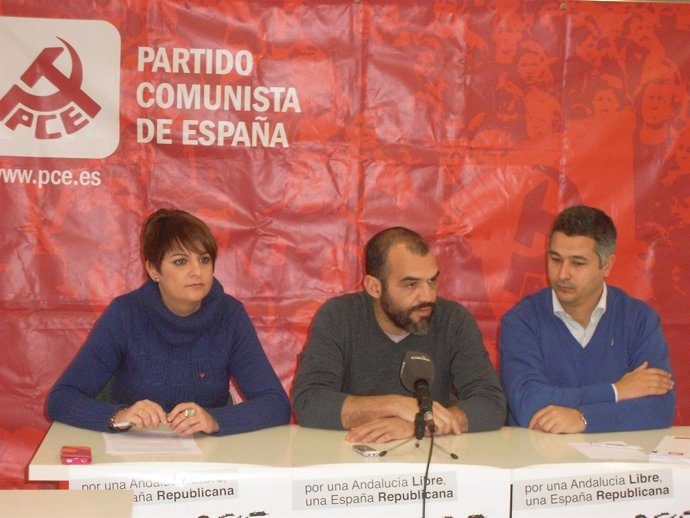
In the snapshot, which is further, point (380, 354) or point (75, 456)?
point (380, 354)

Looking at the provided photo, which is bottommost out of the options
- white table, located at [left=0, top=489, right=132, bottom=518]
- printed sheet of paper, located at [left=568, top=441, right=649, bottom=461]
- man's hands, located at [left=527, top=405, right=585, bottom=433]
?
white table, located at [left=0, top=489, right=132, bottom=518]

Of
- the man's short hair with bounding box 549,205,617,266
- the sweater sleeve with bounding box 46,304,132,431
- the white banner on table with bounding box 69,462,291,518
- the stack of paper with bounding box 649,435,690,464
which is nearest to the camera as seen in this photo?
the white banner on table with bounding box 69,462,291,518

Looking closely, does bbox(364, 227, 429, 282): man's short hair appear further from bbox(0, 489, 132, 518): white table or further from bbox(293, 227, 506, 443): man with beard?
bbox(0, 489, 132, 518): white table

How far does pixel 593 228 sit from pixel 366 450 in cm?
128

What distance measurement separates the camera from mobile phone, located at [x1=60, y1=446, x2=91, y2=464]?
8.23 ft

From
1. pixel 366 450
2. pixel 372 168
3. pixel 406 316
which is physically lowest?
pixel 366 450

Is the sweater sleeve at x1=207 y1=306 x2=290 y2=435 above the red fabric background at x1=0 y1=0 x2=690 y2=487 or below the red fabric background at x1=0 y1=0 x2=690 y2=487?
below

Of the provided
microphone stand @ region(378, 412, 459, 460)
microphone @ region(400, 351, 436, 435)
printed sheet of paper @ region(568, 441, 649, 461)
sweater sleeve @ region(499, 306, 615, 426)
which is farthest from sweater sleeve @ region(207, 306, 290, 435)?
printed sheet of paper @ region(568, 441, 649, 461)

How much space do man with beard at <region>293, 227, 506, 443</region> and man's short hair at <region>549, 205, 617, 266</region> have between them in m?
0.49

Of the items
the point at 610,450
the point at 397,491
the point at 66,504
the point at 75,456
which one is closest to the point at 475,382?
the point at 610,450

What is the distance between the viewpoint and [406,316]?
10.7ft

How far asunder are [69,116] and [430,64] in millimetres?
1540

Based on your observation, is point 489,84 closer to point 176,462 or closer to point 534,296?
point 534,296

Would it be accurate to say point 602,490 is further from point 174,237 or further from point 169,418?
point 174,237
